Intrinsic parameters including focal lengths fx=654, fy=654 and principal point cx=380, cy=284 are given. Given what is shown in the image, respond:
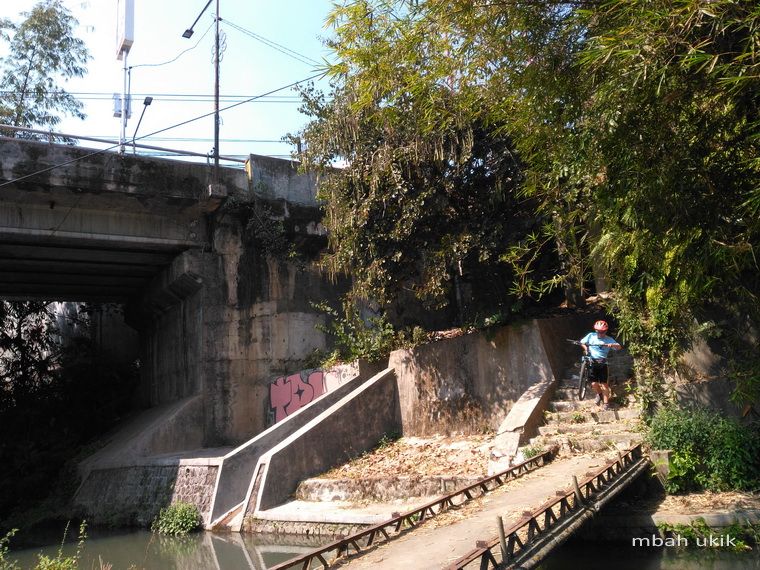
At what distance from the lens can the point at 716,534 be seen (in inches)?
293

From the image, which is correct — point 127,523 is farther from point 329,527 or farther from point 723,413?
point 723,413

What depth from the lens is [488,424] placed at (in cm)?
1212

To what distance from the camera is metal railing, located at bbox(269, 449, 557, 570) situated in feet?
18.4

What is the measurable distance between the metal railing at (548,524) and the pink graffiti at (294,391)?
8.28 meters

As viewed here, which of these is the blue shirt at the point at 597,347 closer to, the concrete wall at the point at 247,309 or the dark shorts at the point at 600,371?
the dark shorts at the point at 600,371

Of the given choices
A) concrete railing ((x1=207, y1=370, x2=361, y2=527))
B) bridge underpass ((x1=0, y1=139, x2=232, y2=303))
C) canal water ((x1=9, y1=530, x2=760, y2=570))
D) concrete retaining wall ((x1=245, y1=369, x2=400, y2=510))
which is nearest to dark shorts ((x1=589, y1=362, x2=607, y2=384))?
canal water ((x1=9, y1=530, x2=760, y2=570))

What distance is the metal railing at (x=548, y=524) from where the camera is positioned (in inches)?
209

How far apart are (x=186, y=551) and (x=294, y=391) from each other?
568 centimetres

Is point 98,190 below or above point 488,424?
above

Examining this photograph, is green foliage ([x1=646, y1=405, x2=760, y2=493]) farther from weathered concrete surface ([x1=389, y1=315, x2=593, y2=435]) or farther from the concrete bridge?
the concrete bridge

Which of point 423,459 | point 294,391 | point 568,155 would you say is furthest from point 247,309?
point 568,155

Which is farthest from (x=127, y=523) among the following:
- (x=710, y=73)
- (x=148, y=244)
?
(x=710, y=73)

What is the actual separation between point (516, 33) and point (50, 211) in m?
11.5

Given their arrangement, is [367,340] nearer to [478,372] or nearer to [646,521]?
[478,372]
